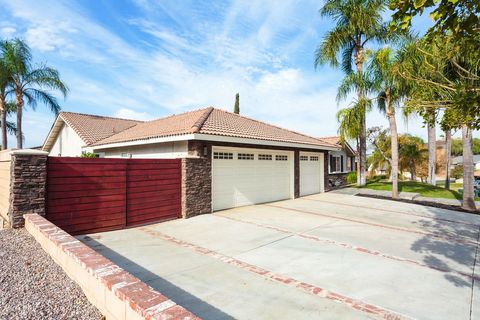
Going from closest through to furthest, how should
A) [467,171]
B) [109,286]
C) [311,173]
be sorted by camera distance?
[109,286] → [467,171] → [311,173]

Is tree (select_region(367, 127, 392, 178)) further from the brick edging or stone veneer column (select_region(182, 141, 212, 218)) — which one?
the brick edging

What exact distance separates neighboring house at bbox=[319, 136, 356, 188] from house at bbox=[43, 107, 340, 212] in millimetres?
4435

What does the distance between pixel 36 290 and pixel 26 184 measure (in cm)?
385

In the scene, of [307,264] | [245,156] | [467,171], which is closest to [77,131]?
[245,156]

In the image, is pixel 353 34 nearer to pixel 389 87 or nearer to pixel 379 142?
pixel 389 87

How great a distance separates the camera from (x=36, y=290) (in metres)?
3.75

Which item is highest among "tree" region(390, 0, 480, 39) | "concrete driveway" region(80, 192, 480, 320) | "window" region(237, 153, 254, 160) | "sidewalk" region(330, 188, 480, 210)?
"tree" region(390, 0, 480, 39)

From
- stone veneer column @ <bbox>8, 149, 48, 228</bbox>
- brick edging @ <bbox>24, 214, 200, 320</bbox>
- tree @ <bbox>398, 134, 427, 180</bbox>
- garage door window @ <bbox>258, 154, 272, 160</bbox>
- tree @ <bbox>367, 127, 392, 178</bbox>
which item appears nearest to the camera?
brick edging @ <bbox>24, 214, 200, 320</bbox>

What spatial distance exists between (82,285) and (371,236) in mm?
7149

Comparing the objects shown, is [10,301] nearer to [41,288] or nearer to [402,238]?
[41,288]

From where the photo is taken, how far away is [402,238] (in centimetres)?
763

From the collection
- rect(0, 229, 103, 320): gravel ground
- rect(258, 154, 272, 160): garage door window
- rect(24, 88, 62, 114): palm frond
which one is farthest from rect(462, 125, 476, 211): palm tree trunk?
rect(24, 88, 62, 114): palm frond

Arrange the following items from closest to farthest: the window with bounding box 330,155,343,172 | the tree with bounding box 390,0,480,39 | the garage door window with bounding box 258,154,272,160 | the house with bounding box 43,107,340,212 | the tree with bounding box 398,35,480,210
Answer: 1. the tree with bounding box 390,0,480,39
2. the tree with bounding box 398,35,480,210
3. the house with bounding box 43,107,340,212
4. the garage door window with bounding box 258,154,272,160
5. the window with bounding box 330,155,343,172

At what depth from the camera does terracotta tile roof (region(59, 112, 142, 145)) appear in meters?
19.4
